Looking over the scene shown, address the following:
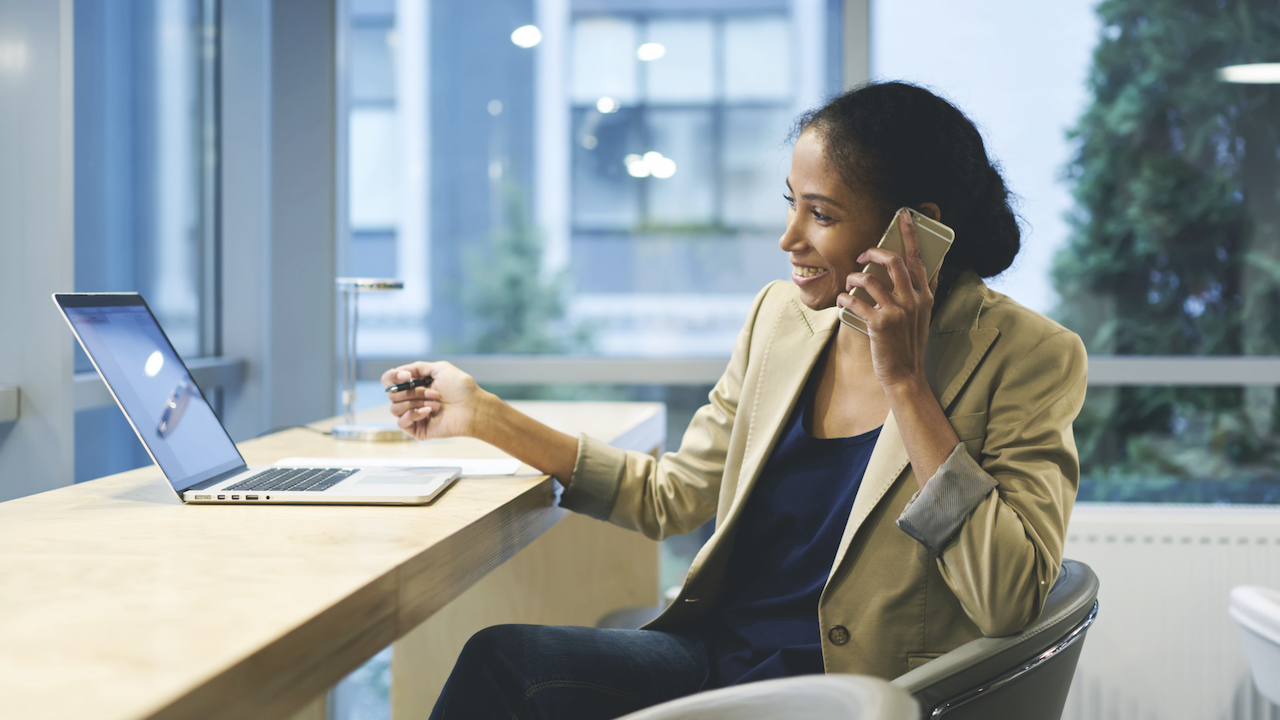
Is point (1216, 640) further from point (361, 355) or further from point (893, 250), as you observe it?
point (361, 355)

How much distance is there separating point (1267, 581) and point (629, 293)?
1828 mm

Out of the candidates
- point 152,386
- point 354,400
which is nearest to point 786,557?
point 152,386

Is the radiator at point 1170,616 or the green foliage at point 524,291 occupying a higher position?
the green foliage at point 524,291

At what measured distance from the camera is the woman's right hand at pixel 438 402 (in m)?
1.37

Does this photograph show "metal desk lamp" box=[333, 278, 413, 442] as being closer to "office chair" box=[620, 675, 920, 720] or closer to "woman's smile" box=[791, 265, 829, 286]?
"woman's smile" box=[791, 265, 829, 286]

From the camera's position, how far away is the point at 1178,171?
2.56m

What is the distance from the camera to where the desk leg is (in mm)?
2088

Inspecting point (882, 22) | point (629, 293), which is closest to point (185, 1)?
point (629, 293)

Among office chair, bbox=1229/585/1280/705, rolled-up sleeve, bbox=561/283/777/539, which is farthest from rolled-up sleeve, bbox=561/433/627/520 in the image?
office chair, bbox=1229/585/1280/705

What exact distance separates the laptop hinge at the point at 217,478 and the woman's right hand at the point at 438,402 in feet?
0.76

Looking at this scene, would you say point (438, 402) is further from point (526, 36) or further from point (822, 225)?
point (526, 36)

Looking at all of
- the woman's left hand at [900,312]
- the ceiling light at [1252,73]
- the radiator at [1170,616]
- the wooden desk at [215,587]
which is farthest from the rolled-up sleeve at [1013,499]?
the ceiling light at [1252,73]

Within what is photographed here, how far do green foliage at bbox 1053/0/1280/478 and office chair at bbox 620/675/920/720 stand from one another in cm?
228

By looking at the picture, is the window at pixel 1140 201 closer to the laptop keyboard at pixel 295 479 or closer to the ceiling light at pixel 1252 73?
the ceiling light at pixel 1252 73
